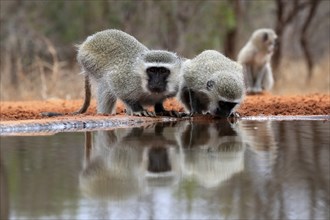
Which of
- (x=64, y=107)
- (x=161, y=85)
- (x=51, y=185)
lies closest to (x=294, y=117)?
(x=161, y=85)

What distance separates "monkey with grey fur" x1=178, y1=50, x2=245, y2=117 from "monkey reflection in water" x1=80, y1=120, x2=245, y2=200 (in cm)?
76

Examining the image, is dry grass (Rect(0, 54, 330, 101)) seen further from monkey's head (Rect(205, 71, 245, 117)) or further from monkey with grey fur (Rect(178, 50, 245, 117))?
monkey's head (Rect(205, 71, 245, 117))

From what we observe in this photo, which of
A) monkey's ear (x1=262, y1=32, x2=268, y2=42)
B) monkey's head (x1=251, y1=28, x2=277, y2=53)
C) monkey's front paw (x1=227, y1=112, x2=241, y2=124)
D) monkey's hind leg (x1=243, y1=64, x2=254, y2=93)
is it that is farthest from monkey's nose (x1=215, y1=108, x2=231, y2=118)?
monkey's ear (x1=262, y1=32, x2=268, y2=42)

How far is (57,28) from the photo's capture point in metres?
23.9

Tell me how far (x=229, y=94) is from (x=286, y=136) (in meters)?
1.60

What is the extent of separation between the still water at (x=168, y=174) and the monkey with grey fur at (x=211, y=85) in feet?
3.49

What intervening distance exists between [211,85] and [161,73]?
65 cm

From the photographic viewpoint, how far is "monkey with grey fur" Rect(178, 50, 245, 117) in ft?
30.7

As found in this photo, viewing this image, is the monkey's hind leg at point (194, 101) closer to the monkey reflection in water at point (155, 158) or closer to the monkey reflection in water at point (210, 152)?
the monkey reflection in water at point (210, 152)

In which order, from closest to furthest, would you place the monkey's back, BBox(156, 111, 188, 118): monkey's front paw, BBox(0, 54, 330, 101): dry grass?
BBox(156, 111, 188, 118): monkey's front paw < the monkey's back < BBox(0, 54, 330, 101): dry grass

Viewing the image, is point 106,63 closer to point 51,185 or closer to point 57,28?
point 51,185

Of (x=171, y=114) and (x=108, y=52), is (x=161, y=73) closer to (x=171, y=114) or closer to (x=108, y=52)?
(x=171, y=114)

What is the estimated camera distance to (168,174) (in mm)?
5754

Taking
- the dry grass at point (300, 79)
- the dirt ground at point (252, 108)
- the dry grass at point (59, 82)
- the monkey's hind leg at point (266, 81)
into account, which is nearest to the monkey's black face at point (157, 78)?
the dirt ground at point (252, 108)
